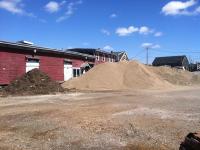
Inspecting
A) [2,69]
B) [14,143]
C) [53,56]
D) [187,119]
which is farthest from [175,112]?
[53,56]

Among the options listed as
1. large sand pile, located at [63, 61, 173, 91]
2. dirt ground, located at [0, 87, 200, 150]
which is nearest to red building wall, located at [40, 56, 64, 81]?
large sand pile, located at [63, 61, 173, 91]

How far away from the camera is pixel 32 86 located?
3103 centimetres

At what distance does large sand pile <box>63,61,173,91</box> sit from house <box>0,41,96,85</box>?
269 centimetres

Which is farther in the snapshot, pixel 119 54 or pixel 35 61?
pixel 119 54

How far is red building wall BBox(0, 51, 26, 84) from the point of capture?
1296 inches

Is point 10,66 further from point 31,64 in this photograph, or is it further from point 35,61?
point 35,61

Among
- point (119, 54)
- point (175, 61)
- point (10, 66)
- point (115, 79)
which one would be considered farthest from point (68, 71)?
point (175, 61)

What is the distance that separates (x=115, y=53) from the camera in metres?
73.0

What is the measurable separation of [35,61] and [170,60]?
234 ft

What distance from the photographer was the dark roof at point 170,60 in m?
101

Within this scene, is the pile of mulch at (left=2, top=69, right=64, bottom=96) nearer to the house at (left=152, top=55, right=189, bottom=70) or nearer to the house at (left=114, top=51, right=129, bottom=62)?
the house at (left=114, top=51, right=129, bottom=62)

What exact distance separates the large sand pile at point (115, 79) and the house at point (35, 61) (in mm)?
2695

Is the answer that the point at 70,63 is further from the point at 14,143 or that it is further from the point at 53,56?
the point at 14,143

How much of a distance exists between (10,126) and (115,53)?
59.6 m
